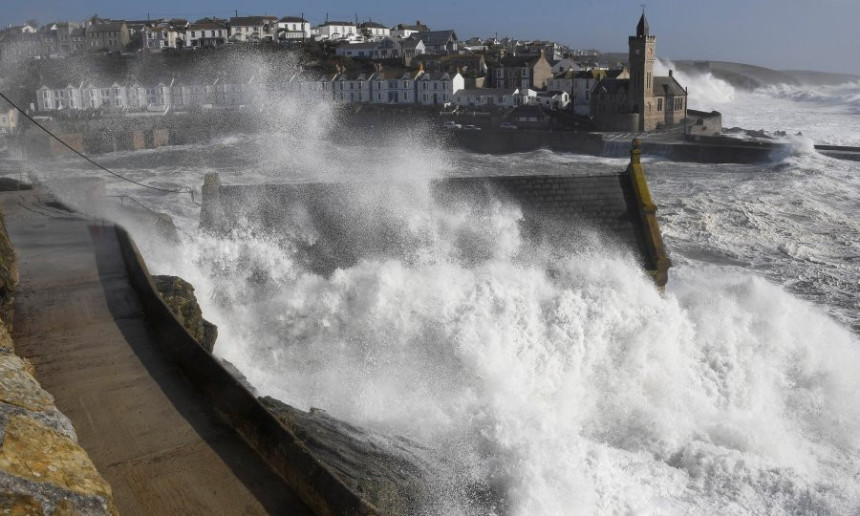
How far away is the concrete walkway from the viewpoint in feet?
14.2

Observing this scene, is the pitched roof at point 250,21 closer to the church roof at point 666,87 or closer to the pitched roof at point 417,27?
the pitched roof at point 417,27

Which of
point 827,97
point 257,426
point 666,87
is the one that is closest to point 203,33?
point 666,87

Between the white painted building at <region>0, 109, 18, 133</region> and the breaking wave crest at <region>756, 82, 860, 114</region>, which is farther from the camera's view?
the breaking wave crest at <region>756, 82, 860, 114</region>

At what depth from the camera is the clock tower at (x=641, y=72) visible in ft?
173

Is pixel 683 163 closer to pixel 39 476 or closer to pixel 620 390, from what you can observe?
pixel 620 390

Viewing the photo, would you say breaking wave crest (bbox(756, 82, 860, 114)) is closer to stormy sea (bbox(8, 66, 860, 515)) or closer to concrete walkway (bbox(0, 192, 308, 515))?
stormy sea (bbox(8, 66, 860, 515))

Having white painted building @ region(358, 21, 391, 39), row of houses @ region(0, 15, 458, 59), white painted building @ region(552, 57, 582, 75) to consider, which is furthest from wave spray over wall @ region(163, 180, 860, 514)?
white painted building @ region(358, 21, 391, 39)

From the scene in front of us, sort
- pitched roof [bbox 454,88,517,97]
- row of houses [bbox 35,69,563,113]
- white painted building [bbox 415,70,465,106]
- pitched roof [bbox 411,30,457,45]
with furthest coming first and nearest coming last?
1. pitched roof [bbox 411,30,457,45]
2. white painted building [bbox 415,70,465,106]
3. row of houses [bbox 35,69,563,113]
4. pitched roof [bbox 454,88,517,97]

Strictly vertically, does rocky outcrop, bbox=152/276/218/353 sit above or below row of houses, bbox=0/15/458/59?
A: below

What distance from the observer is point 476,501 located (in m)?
5.70

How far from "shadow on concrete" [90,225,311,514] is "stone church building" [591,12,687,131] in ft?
159

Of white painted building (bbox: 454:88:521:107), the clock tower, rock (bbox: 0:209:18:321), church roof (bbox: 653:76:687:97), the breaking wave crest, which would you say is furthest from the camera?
the breaking wave crest

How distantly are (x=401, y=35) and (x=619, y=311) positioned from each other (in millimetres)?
110891

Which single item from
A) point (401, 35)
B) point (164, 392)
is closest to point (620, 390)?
point (164, 392)
